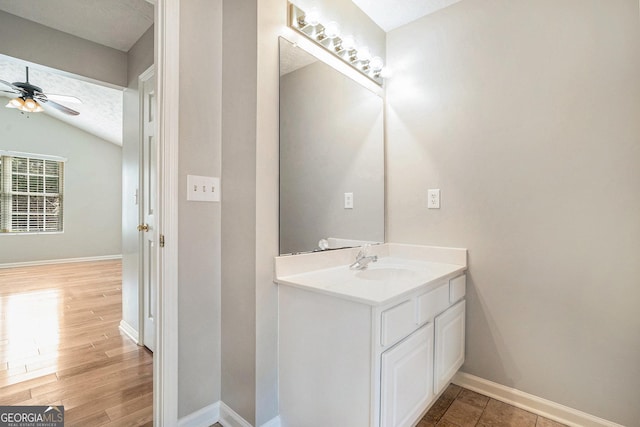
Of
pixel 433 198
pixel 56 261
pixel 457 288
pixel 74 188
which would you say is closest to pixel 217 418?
pixel 457 288

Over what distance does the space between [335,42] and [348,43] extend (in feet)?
0.31

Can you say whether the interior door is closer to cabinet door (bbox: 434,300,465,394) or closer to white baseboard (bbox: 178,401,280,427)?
white baseboard (bbox: 178,401,280,427)

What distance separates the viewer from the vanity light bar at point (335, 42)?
5.13 ft

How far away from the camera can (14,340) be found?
243 cm

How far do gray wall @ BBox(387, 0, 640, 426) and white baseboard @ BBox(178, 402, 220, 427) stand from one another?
4.86ft

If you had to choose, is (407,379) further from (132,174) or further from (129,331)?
(132,174)

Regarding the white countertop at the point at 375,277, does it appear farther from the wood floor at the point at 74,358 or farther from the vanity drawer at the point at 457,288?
the wood floor at the point at 74,358

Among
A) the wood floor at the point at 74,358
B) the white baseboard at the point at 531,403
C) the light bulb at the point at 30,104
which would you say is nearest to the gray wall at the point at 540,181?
the white baseboard at the point at 531,403

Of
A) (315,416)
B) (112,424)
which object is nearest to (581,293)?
(315,416)

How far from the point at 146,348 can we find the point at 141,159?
4.93 ft

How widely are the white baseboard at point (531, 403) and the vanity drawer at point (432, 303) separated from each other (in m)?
0.60

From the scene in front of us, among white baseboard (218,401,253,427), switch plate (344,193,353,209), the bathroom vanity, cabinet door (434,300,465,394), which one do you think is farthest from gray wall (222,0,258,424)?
cabinet door (434,300,465,394)

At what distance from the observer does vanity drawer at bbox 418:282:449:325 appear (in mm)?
1345

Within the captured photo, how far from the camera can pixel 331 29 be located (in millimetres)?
1696
